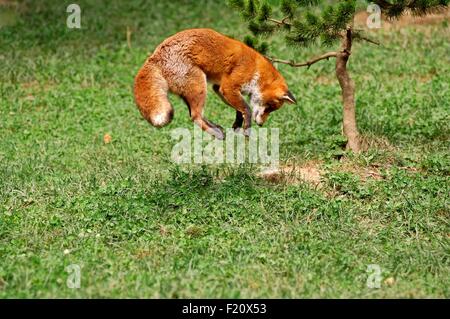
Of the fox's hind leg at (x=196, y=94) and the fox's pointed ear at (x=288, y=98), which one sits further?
the fox's pointed ear at (x=288, y=98)

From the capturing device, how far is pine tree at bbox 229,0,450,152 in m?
7.65

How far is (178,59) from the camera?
7.13m

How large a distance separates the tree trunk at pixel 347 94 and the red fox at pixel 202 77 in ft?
2.96

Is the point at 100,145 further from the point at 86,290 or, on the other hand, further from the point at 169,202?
the point at 86,290

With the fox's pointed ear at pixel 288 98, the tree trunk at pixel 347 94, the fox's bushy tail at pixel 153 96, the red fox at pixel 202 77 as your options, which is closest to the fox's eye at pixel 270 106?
the red fox at pixel 202 77

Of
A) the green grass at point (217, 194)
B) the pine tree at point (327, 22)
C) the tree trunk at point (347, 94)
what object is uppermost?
the pine tree at point (327, 22)

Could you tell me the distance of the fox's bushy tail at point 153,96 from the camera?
6809mm

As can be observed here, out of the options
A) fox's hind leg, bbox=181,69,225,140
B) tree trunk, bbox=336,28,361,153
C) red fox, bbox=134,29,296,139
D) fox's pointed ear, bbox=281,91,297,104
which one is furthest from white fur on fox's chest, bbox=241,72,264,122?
tree trunk, bbox=336,28,361,153

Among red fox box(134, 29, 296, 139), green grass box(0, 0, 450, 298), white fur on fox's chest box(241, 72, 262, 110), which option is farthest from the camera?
white fur on fox's chest box(241, 72, 262, 110)

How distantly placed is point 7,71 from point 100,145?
3003mm

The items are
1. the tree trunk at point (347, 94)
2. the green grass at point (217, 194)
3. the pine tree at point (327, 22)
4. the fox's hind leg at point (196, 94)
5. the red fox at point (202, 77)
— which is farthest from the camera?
the tree trunk at point (347, 94)

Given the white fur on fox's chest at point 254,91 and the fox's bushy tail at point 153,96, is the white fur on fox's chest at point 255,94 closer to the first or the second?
the white fur on fox's chest at point 254,91

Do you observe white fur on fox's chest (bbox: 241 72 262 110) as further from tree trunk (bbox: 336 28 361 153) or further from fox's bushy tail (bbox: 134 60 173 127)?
tree trunk (bbox: 336 28 361 153)
